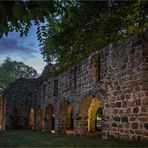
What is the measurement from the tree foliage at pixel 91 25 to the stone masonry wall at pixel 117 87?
52.8 inches

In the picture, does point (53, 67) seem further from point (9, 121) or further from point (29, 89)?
point (9, 121)


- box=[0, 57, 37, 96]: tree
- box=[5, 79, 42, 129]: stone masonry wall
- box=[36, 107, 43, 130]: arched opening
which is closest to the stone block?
box=[36, 107, 43, 130]: arched opening

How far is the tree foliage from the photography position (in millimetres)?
9852

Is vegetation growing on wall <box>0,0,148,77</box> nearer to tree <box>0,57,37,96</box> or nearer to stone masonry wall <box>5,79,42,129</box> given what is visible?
stone masonry wall <box>5,79,42,129</box>

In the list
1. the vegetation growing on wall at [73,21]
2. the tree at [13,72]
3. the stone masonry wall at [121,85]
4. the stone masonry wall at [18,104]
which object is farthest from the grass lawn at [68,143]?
the tree at [13,72]

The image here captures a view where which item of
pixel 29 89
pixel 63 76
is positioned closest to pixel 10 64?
pixel 29 89

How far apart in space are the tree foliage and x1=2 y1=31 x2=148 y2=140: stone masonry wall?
134 cm

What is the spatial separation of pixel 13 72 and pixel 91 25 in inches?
1595

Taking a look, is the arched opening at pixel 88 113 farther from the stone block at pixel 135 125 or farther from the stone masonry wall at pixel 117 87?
the stone block at pixel 135 125

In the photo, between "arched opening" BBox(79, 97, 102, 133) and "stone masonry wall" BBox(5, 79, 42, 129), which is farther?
"stone masonry wall" BBox(5, 79, 42, 129)

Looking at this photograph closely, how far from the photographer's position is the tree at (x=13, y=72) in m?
51.8

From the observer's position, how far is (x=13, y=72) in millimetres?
52719

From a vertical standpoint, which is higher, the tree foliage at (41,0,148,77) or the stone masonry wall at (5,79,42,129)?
the tree foliage at (41,0,148,77)

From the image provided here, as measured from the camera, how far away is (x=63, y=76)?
1836 cm
